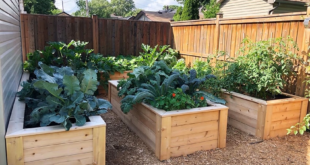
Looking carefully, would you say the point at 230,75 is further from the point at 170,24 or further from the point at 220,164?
the point at 170,24

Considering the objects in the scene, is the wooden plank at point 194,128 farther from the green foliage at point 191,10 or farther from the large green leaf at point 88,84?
the green foliage at point 191,10

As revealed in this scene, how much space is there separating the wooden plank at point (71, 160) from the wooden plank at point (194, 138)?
3.23ft

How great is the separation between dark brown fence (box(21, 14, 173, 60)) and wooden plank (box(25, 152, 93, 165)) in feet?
16.3

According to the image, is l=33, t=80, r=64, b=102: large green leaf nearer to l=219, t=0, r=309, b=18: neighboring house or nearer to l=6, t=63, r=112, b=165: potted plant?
l=6, t=63, r=112, b=165: potted plant

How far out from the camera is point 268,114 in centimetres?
356

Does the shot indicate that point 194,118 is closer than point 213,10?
Yes

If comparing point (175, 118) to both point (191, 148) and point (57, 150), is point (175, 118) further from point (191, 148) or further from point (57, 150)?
point (57, 150)

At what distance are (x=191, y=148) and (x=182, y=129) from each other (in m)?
0.29

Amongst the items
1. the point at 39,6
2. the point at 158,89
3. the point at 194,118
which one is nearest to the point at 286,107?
the point at 194,118

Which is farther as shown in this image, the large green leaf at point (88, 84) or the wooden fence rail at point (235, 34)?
the wooden fence rail at point (235, 34)

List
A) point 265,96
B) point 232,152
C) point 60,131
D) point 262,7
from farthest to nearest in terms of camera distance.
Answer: point 262,7 → point 265,96 → point 232,152 → point 60,131

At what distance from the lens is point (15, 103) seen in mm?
3119

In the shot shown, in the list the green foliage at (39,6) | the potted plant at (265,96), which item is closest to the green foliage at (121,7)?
the green foliage at (39,6)

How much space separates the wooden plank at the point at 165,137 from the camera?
2916 millimetres
